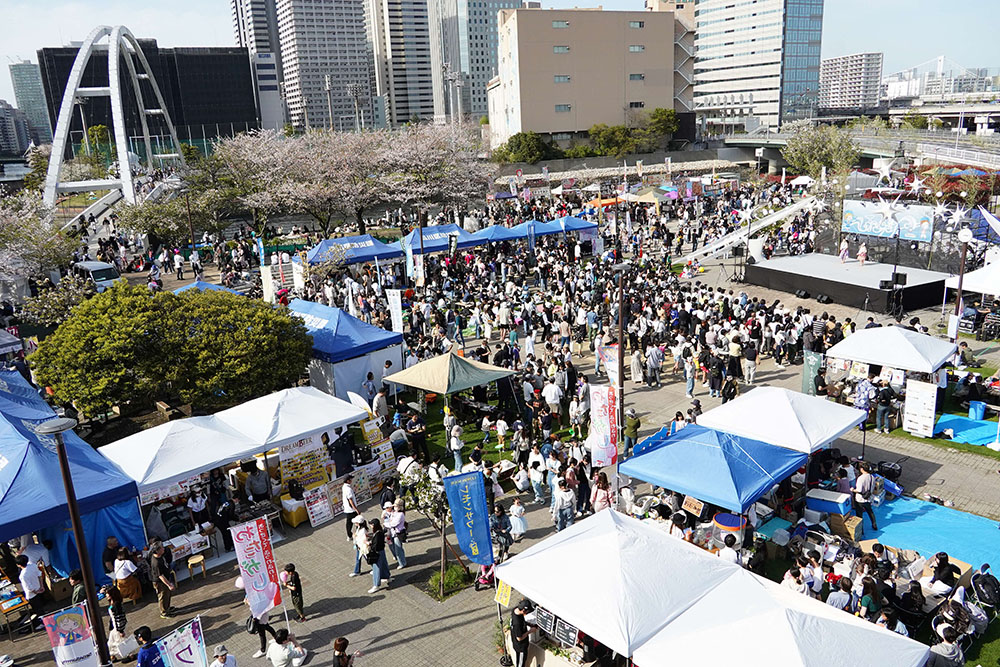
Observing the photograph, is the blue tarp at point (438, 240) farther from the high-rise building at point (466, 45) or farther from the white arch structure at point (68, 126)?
the high-rise building at point (466, 45)

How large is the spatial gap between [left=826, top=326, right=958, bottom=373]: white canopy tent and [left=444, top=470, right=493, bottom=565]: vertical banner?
1004 centimetres

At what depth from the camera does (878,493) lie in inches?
486

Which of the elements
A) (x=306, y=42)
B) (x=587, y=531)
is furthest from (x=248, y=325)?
(x=306, y=42)

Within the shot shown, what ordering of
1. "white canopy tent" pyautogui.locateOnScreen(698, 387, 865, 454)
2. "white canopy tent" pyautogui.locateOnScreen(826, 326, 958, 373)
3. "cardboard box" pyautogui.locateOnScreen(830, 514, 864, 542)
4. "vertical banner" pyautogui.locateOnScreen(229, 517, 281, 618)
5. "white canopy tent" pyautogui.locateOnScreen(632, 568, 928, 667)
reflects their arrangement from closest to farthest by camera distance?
"white canopy tent" pyautogui.locateOnScreen(632, 568, 928, 667), "vertical banner" pyautogui.locateOnScreen(229, 517, 281, 618), "cardboard box" pyautogui.locateOnScreen(830, 514, 864, 542), "white canopy tent" pyautogui.locateOnScreen(698, 387, 865, 454), "white canopy tent" pyautogui.locateOnScreen(826, 326, 958, 373)

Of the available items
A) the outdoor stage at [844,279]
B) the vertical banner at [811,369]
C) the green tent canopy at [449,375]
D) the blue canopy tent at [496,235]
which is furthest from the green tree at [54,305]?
the outdoor stage at [844,279]

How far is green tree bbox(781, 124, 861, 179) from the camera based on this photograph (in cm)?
5500

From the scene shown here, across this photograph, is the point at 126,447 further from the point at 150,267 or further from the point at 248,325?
the point at 150,267

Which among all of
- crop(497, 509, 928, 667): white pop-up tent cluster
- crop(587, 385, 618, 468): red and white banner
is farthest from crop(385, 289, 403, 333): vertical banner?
crop(497, 509, 928, 667): white pop-up tent cluster

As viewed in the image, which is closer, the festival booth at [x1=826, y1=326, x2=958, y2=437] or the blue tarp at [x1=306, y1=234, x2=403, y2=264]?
the festival booth at [x1=826, y1=326, x2=958, y2=437]

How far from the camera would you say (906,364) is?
15.0 metres

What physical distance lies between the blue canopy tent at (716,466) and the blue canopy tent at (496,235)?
21.7 metres

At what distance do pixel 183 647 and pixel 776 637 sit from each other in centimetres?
637

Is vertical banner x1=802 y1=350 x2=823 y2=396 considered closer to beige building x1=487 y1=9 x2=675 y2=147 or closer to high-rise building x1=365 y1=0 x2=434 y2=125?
beige building x1=487 y1=9 x2=675 y2=147

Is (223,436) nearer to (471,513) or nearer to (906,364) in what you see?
(471,513)
